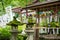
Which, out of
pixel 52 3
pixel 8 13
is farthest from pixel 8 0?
pixel 52 3

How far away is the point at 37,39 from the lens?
12031mm

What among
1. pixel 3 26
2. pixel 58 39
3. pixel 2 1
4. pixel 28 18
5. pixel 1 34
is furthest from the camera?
pixel 2 1

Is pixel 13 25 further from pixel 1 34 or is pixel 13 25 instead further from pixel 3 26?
pixel 3 26

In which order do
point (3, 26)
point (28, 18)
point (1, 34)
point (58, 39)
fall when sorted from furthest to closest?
point (3, 26)
point (1, 34)
point (28, 18)
point (58, 39)

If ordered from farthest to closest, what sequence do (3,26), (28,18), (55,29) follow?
(3,26)
(28,18)
(55,29)

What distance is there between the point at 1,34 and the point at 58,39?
9278 millimetres

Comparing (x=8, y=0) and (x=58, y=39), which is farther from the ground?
(x=8, y=0)

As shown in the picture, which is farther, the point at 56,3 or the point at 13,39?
the point at 13,39

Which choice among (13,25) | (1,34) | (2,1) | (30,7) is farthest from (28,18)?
(2,1)

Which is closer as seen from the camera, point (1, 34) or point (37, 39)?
point (37, 39)

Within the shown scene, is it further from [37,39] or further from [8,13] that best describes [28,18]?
[8,13]

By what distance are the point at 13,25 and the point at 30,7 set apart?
2907mm

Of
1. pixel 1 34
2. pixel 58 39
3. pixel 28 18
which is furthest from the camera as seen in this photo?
pixel 1 34

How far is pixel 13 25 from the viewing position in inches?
595
